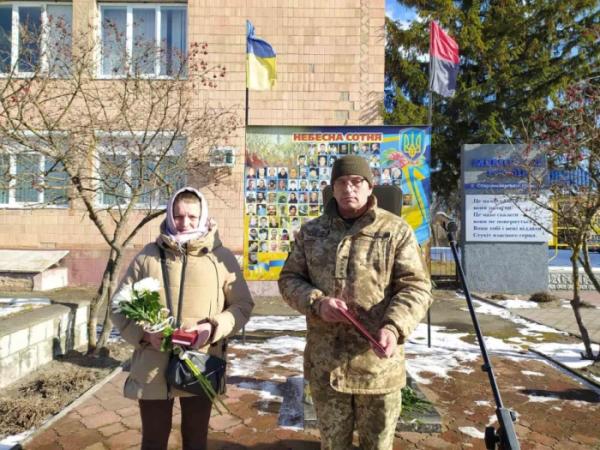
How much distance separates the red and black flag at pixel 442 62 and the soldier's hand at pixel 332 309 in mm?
9748

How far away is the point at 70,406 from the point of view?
3891mm

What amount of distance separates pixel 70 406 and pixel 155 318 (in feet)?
8.15

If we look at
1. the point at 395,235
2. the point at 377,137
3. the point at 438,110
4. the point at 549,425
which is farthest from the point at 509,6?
the point at 395,235

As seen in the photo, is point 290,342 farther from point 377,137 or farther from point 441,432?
point 377,137

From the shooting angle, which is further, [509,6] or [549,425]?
[509,6]

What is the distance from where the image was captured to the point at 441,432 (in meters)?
3.53

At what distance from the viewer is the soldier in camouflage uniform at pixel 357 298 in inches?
Answer: 85.4

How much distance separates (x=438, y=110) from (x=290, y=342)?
32.1 ft

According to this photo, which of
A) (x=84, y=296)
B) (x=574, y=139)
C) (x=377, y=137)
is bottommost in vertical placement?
(x=84, y=296)

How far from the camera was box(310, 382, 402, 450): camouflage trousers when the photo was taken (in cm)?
222

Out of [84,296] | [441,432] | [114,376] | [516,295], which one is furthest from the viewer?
[516,295]

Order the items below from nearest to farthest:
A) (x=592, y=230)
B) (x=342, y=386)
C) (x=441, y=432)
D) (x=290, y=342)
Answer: (x=342, y=386)
(x=441, y=432)
(x=592, y=230)
(x=290, y=342)

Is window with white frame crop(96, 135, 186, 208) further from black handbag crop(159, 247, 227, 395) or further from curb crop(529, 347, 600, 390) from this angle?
curb crop(529, 347, 600, 390)

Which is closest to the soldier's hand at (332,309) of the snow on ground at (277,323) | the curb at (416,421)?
the curb at (416,421)
